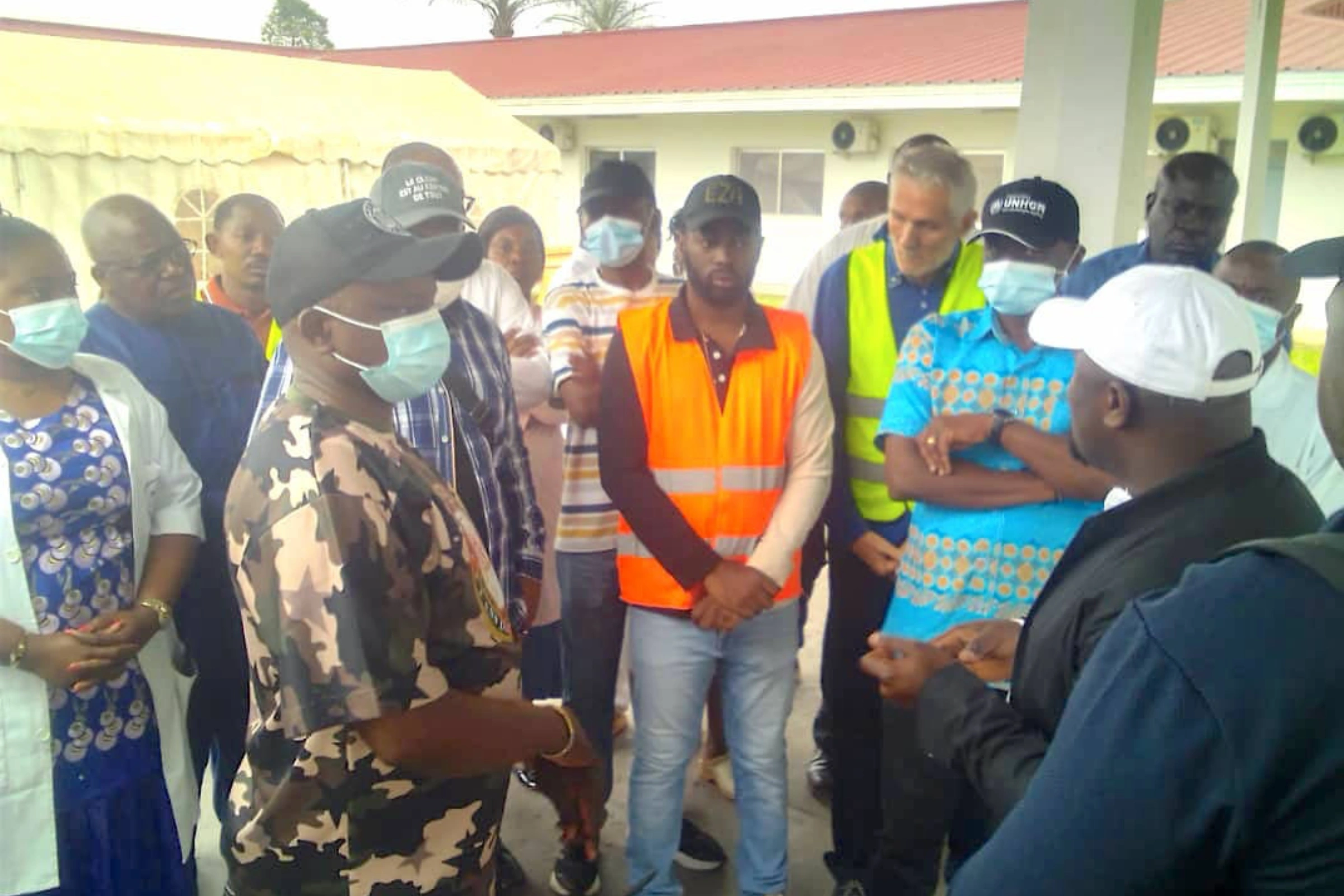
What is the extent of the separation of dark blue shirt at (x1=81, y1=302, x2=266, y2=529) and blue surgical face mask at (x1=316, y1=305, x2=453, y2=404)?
3.98 ft

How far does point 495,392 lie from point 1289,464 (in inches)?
83.4

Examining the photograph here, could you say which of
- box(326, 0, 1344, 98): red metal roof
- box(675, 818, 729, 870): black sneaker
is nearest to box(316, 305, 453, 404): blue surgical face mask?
box(675, 818, 729, 870): black sneaker

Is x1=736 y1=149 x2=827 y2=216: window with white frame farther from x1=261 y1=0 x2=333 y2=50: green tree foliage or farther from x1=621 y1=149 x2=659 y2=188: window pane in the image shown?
x1=261 y1=0 x2=333 y2=50: green tree foliage

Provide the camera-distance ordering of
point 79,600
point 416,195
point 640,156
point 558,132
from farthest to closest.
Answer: point 558,132 < point 640,156 < point 416,195 < point 79,600

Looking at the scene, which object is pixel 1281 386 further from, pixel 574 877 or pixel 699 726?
pixel 574 877

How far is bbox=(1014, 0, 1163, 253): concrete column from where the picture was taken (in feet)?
13.7

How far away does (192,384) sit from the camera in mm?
2924

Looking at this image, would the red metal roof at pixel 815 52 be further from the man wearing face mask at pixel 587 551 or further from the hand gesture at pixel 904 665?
the hand gesture at pixel 904 665

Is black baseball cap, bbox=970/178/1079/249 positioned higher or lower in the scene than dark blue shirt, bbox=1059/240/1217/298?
higher

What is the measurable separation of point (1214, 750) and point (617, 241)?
2.75m

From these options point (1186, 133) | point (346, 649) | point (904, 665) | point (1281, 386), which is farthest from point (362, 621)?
point (1186, 133)

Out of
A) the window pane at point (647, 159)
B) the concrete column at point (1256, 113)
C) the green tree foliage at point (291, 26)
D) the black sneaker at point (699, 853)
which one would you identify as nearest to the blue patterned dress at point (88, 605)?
the black sneaker at point (699, 853)

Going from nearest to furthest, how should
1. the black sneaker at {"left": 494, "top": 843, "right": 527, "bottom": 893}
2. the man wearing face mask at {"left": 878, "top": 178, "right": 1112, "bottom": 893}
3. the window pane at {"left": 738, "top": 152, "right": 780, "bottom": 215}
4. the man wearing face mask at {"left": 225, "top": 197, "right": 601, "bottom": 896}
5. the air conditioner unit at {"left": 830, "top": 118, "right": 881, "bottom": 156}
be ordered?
1. the man wearing face mask at {"left": 225, "top": 197, "right": 601, "bottom": 896}
2. the man wearing face mask at {"left": 878, "top": 178, "right": 1112, "bottom": 893}
3. the black sneaker at {"left": 494, "top": 843, "right": 527, "bottom": 893}
4. the air conditioner unit at {"left": 830, "top": 118, "right": 881, "bottom": 156}
5. the window pane at {"left": 738, "top": 152, "right": 780, "bottom": 215}

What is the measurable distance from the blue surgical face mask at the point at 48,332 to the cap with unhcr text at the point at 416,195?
810mm
